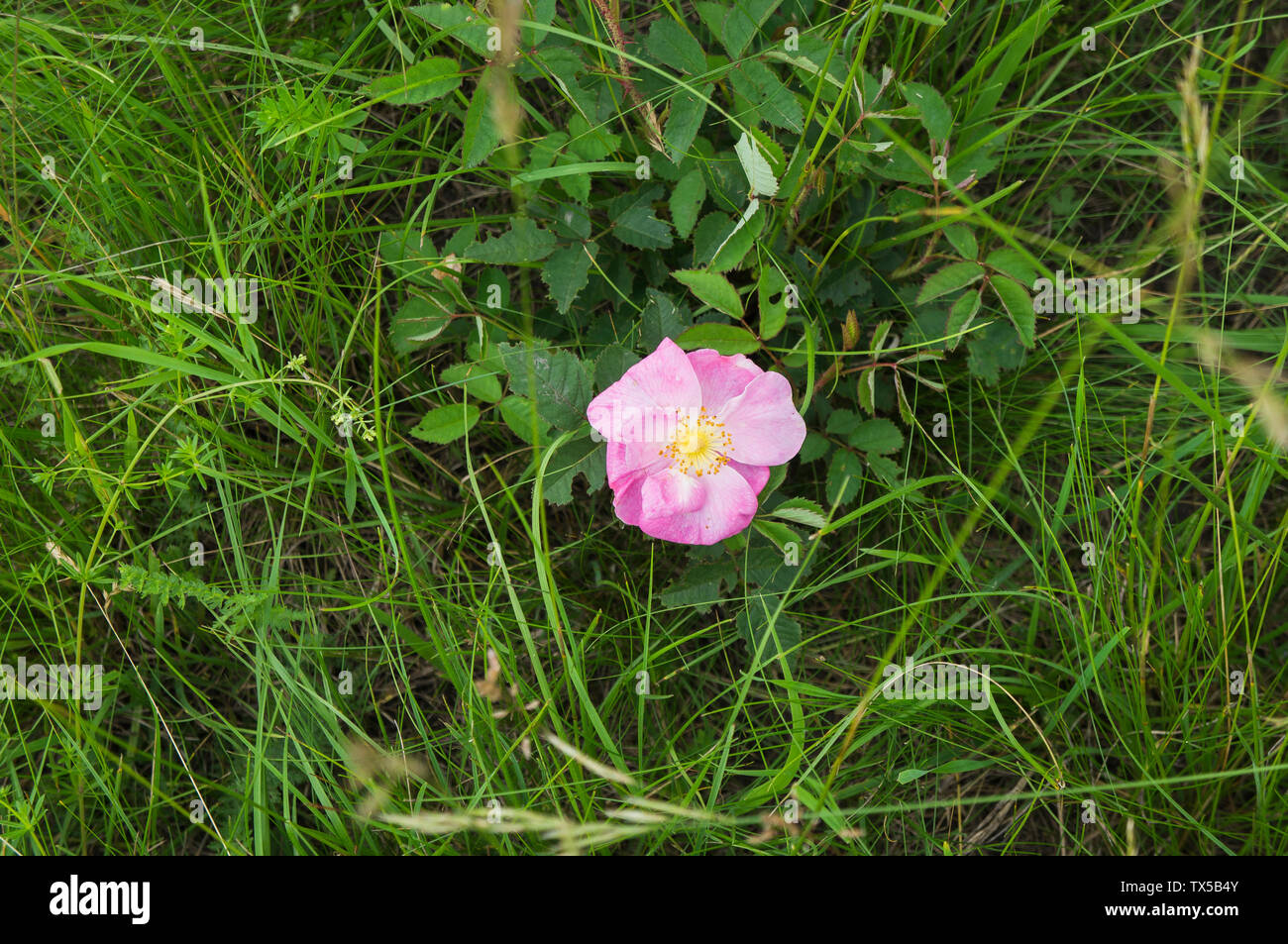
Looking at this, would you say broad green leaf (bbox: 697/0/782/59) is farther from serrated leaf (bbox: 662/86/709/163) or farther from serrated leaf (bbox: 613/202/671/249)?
serrated leaf (bbox: 613/202/671/249)

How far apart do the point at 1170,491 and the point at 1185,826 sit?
826mm

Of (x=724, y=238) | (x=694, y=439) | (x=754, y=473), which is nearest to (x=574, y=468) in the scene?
(x=694, y=439)

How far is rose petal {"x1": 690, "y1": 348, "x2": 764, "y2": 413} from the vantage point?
1735 millimetres

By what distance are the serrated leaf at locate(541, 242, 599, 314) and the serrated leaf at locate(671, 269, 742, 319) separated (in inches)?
9.9

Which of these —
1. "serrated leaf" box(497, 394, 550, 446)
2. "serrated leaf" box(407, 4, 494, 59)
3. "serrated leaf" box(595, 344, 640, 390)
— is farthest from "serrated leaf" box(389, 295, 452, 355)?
"serrated leaf" box(407, 4, 494, 59)

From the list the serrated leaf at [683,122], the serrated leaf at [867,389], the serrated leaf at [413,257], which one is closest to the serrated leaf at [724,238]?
the serrated leaf at [683,122]

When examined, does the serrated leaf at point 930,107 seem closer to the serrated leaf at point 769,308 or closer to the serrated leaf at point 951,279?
the serrated leaf at point 951,279

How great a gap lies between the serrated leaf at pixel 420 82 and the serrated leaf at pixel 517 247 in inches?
12.1

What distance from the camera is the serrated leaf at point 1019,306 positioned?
6.06ft

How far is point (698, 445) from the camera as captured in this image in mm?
1754

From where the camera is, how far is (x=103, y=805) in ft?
6.98

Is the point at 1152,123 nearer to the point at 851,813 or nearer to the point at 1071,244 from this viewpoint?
the point at 1071,244

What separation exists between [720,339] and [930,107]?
647mm
